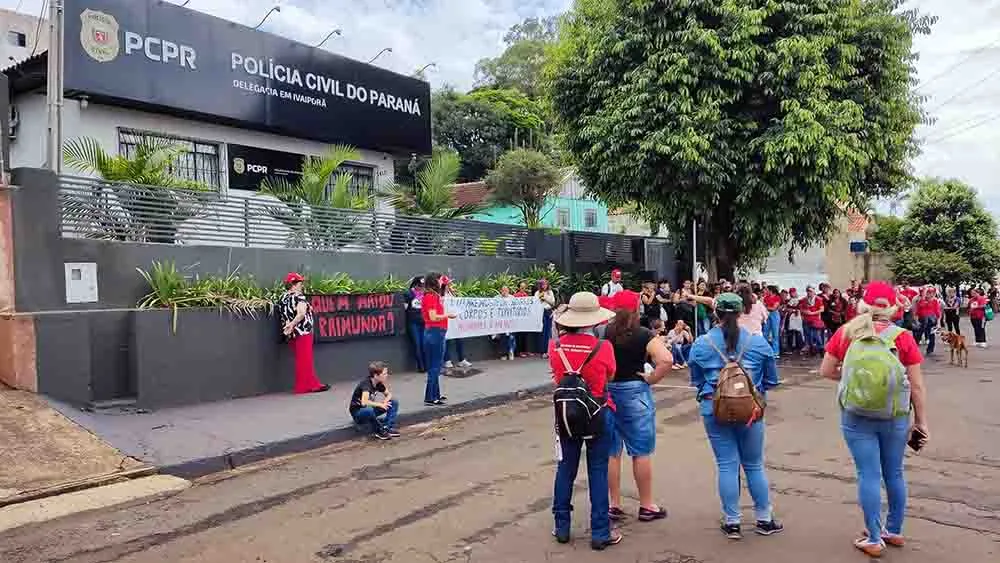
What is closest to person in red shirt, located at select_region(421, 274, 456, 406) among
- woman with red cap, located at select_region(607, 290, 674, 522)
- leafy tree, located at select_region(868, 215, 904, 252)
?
woman with red cap, located at select_region(607, 290, 674, 522)

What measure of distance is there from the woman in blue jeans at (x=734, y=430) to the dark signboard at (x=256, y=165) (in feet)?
43.0

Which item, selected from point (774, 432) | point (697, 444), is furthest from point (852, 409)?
point (774, 432)

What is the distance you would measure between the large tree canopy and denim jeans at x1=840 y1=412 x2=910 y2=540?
36.6ft

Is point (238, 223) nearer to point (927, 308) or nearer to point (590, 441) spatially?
point (590, 441)

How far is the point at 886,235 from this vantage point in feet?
123

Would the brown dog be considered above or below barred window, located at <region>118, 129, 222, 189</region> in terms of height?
below

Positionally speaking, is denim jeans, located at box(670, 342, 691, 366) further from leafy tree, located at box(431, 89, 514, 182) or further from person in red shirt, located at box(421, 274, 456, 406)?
leafy tree, located at box(431, 89, 514, 182)

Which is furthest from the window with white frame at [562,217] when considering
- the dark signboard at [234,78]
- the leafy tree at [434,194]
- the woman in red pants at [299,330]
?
the woman in red pants at [299,330]

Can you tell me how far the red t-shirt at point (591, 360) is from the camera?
193 inches

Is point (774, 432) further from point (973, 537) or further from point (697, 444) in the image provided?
point (973, 537)

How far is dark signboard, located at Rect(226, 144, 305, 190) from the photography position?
52.7 ft

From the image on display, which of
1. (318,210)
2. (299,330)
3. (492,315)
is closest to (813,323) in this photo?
(492,315)

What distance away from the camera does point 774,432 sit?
855 cm

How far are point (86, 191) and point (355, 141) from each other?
29.3ft
